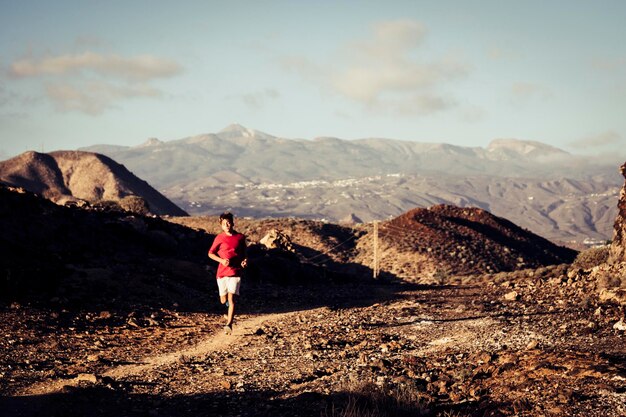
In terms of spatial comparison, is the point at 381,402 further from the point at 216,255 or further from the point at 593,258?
the point at 593,258

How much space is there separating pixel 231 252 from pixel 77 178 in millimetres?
94636

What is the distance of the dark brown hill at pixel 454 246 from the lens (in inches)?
1681

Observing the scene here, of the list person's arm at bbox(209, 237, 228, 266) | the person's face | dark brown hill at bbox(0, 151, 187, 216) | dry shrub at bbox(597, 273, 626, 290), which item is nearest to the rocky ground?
dry shrub at bbox(597, 273, 626, 290)

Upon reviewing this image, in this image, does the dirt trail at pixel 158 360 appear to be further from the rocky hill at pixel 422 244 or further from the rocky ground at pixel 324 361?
the rocky hill at pixel 422 244

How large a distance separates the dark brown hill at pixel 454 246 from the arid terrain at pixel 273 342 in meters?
18.3

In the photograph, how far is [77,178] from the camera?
98.7 metres

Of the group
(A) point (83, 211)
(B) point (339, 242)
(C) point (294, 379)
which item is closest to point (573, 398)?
(C) point (294, 379)

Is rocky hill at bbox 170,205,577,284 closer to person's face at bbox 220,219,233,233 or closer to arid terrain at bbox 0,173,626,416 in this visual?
arid terrain at bbox 0,173,626,416

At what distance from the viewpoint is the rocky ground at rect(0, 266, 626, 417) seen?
7.43m

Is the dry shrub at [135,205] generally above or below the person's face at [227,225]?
above

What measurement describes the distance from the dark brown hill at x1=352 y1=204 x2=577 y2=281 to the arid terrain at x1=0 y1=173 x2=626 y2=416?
60.0ft

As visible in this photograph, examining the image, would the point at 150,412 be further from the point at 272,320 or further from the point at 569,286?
the point at 569,286

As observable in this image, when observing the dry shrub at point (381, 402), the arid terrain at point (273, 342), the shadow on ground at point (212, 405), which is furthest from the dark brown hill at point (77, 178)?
the dry shrub at point (381, 402)

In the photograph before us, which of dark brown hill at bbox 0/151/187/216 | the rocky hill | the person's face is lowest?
the rocky hill
